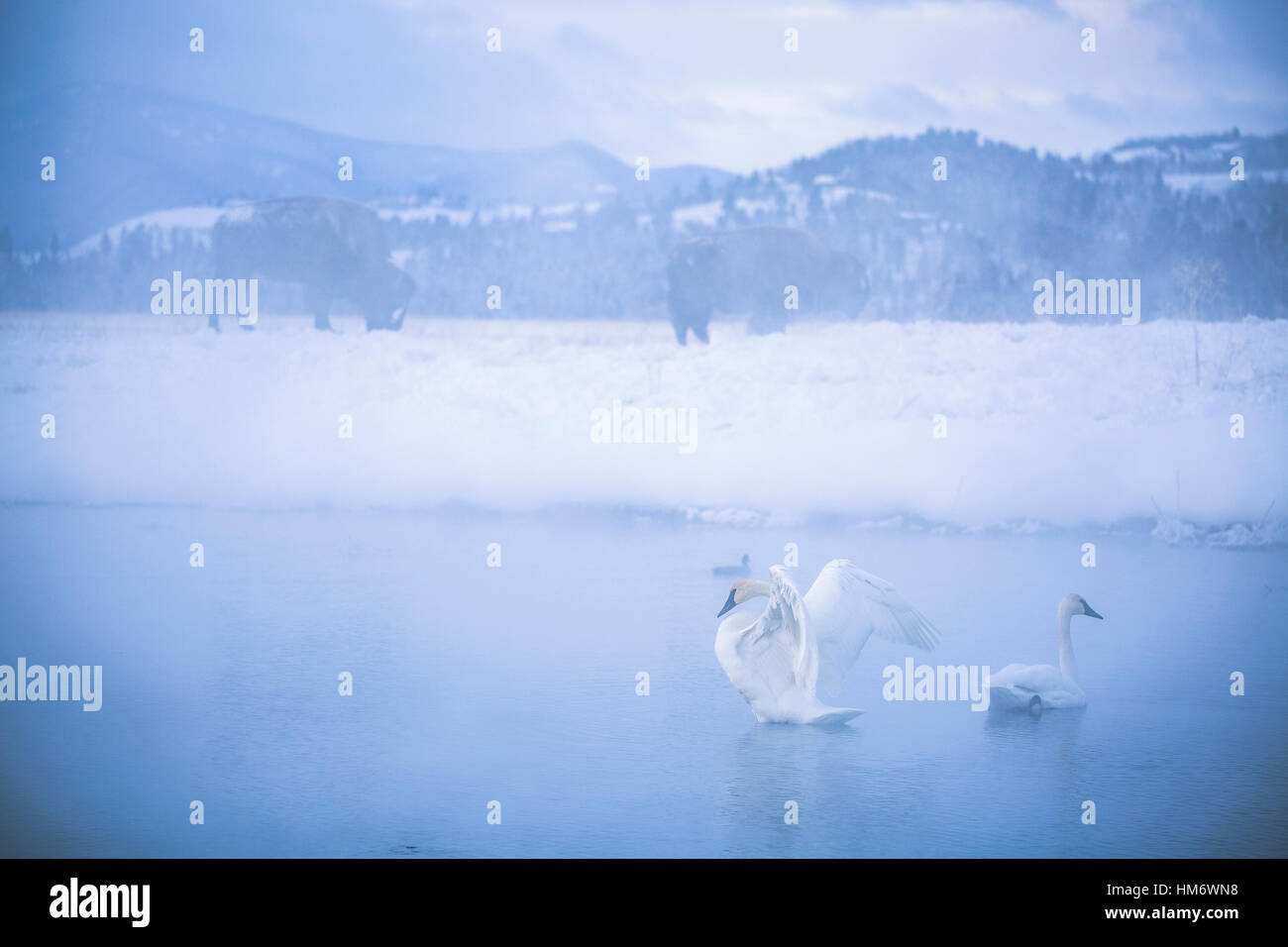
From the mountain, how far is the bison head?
0.36m

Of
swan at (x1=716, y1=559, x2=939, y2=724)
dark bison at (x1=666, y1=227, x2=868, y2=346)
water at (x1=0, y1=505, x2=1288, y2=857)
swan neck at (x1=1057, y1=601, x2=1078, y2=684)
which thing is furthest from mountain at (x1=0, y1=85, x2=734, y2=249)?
swan neck at (x1=1057, y1=601, x2=1078, y2=684)

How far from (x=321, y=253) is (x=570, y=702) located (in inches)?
102

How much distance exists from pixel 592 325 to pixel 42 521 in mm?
2609

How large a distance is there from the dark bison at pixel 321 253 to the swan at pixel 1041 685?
3.19m

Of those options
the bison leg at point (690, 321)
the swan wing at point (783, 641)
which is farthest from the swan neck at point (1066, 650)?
the bison leg at point (690, 321)

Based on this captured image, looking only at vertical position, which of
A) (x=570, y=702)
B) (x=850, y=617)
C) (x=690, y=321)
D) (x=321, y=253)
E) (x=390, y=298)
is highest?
(x=321, y=253)

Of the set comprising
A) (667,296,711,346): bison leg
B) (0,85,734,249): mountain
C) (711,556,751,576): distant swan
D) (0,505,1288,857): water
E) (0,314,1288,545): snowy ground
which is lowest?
(0,505,1288,857): water

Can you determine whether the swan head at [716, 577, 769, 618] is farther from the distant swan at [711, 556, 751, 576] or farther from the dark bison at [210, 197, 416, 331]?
the dark bison at [210, 197, 416, 331]

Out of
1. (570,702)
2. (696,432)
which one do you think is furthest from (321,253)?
(570,702)

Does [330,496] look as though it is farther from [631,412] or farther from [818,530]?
[818,530]

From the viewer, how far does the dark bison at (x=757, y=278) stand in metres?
6.30

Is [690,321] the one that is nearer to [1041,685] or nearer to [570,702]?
[570,702]

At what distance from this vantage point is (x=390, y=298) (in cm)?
634

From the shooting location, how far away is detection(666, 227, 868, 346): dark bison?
20.7 feet
